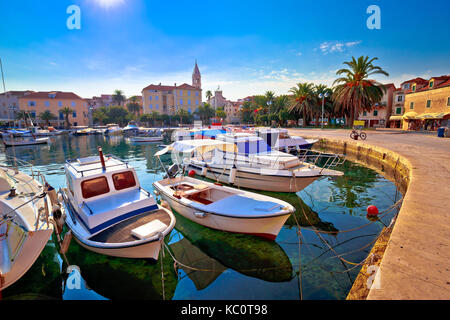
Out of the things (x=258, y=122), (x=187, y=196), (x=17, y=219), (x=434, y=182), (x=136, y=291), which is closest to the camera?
(x=136, y=291)

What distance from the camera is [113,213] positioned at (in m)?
6.53

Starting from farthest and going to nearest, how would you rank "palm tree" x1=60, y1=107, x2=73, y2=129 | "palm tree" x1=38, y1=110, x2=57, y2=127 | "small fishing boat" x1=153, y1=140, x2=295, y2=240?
Answer: "palm tree" x1=60, y1=107, x2=73, y2=129 < "palm tree" x1=38, y1=110, x2=57, y2=127 < "small fishing boat" x1=153, y1=140, x2=295, y2=240

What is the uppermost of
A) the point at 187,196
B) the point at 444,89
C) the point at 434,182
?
the point at 444,89

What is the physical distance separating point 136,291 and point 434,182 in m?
10.6

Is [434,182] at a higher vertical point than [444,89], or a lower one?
lower

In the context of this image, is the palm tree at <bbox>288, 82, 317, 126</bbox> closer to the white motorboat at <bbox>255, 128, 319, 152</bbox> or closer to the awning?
the awning

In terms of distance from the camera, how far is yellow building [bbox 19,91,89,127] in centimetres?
6925

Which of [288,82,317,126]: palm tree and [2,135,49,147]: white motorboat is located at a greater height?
[288,82,317,126]: palm tree

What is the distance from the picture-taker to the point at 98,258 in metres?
6.82

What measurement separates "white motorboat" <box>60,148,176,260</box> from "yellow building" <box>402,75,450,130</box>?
3913cm

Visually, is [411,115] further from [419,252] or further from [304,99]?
[419,252]

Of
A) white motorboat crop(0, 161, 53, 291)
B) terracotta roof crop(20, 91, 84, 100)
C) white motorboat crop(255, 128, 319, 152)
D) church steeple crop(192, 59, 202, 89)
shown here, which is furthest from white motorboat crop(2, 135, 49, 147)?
church steeple crop(192, 59, 202, 89)
